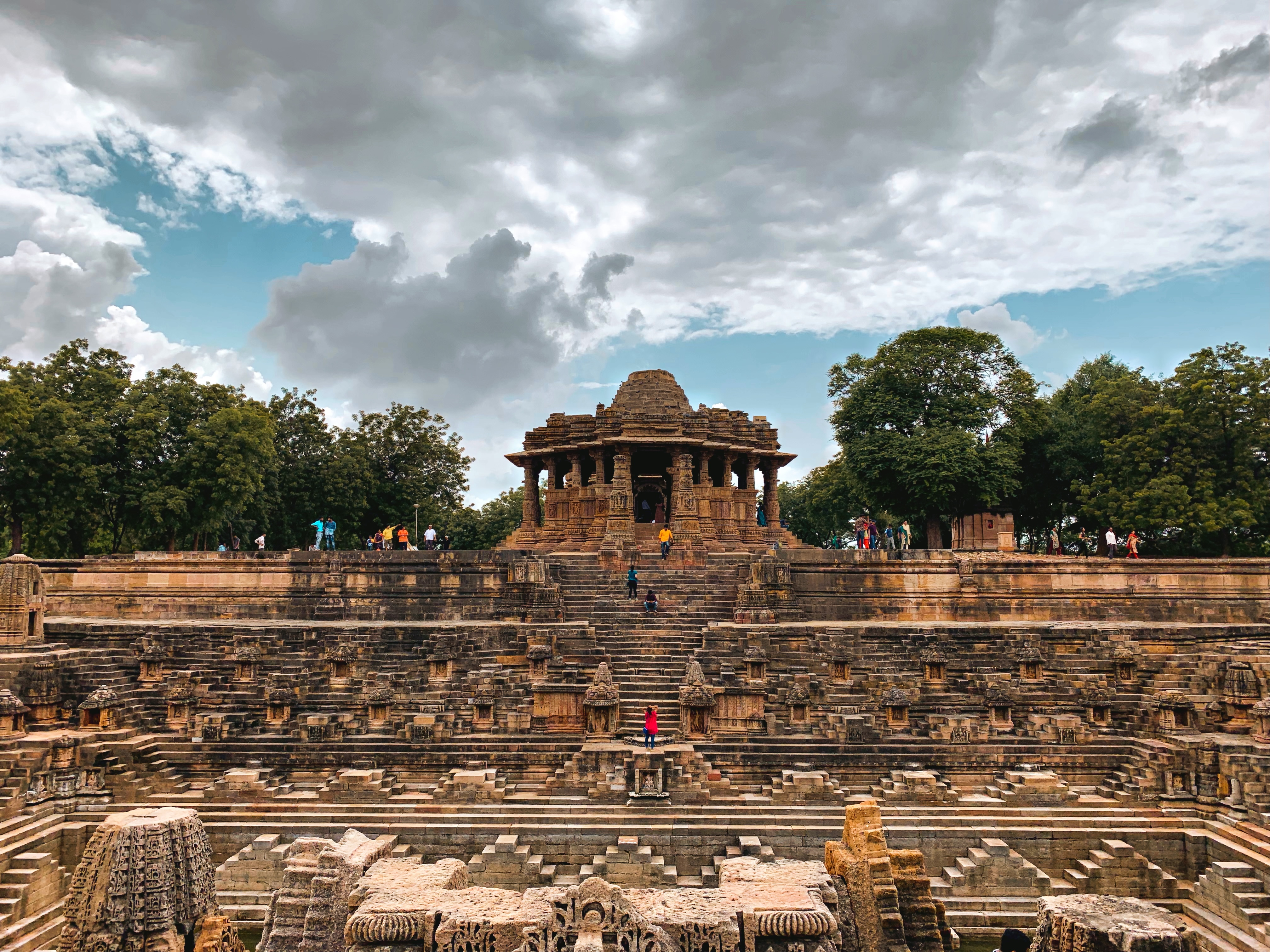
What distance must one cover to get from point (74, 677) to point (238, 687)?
3116 mm

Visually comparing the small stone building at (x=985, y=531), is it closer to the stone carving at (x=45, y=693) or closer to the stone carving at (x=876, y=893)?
the stone carving at (x=876, y=893)

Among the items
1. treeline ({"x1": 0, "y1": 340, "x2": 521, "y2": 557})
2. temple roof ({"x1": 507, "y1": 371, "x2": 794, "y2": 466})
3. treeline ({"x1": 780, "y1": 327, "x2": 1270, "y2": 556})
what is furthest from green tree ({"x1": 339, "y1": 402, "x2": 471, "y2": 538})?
treeline ({"x1": 780, "y1": 327, "x2": 1270, "y2": 556})

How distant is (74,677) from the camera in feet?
50.6

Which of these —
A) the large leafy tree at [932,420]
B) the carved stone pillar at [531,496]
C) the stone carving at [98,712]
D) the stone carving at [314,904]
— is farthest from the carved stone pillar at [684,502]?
the stone carving at [314,904]

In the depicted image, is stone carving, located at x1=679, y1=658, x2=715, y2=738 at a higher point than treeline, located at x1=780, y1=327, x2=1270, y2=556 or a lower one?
lower

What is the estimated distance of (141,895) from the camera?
6938 millimetres

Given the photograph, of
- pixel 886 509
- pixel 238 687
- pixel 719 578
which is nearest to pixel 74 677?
pixel 238 687

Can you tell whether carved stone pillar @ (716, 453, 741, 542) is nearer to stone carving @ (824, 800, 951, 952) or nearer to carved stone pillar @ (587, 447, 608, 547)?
carved stone pillar @ (587, 447, 608, 547)

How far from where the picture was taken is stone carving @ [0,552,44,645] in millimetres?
15289

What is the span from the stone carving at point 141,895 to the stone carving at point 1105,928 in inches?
273

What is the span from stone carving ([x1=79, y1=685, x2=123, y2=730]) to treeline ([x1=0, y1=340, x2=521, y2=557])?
14664 mm

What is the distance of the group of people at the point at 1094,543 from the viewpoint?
2461 cm

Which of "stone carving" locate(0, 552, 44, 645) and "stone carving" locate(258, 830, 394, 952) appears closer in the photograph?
"stone carving" locate(258, 830, 394, 952)

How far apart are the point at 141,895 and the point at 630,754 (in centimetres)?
735
